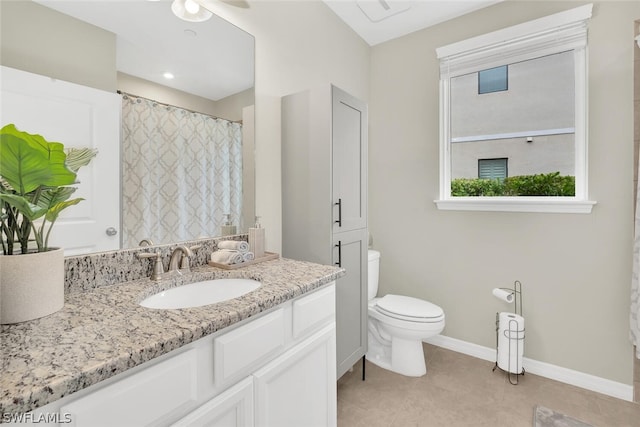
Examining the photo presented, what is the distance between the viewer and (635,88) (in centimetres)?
174

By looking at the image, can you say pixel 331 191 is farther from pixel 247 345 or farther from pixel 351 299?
pixel 247 345

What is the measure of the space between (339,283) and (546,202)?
1490mm

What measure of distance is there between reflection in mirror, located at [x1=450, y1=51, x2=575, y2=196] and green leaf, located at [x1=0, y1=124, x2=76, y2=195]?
2.41 meters

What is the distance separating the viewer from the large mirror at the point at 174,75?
42.3 inches

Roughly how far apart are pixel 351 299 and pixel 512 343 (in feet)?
3.75

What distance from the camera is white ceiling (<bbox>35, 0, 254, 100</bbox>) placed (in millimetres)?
1123

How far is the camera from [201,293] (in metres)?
1.19

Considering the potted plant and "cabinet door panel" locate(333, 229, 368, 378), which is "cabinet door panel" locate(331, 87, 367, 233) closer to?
"cabinet door panel" locate(333, 229, 368, 378)

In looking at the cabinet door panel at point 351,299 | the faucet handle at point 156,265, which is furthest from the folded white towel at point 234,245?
the cabinet door panel at point 351,299

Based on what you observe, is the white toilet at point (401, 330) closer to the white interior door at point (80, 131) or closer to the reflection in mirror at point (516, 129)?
the reflection in mirror at point (516, 129)

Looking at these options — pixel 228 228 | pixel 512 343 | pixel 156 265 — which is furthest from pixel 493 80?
pixel 156 265

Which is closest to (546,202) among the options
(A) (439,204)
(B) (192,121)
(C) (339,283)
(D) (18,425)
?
(A) (439,204)

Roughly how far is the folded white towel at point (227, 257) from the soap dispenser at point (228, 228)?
0.20 meters

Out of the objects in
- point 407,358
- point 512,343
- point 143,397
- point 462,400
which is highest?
point 143,397
